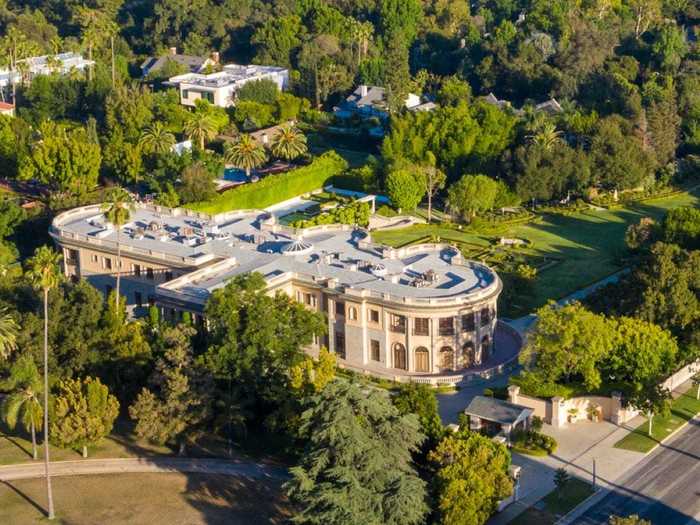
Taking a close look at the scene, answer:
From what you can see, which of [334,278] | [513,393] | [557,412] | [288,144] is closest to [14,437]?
[334,278]

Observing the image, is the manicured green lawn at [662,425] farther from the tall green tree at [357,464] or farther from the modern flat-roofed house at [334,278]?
the tall green tree at [357,464]

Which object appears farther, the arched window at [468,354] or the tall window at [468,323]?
the arched window at [468,354]

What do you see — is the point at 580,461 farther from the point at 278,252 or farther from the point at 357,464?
the point at 278,252

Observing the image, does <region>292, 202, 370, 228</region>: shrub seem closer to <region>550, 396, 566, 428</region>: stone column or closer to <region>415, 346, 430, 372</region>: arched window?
<region>415, 346, 430, 372</region>: arched window

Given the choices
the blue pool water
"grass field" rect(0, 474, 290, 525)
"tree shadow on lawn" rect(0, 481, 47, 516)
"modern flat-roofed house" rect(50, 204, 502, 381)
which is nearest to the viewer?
"grass field" rect(0, 474, 290, 525)

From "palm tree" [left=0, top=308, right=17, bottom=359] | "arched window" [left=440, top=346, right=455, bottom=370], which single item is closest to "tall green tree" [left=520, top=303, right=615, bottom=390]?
"arched window" [left=440, top=346, right=455, bottom=370]

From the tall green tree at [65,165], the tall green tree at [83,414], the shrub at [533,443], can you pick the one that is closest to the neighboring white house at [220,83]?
the tall green tree at [65,165]
